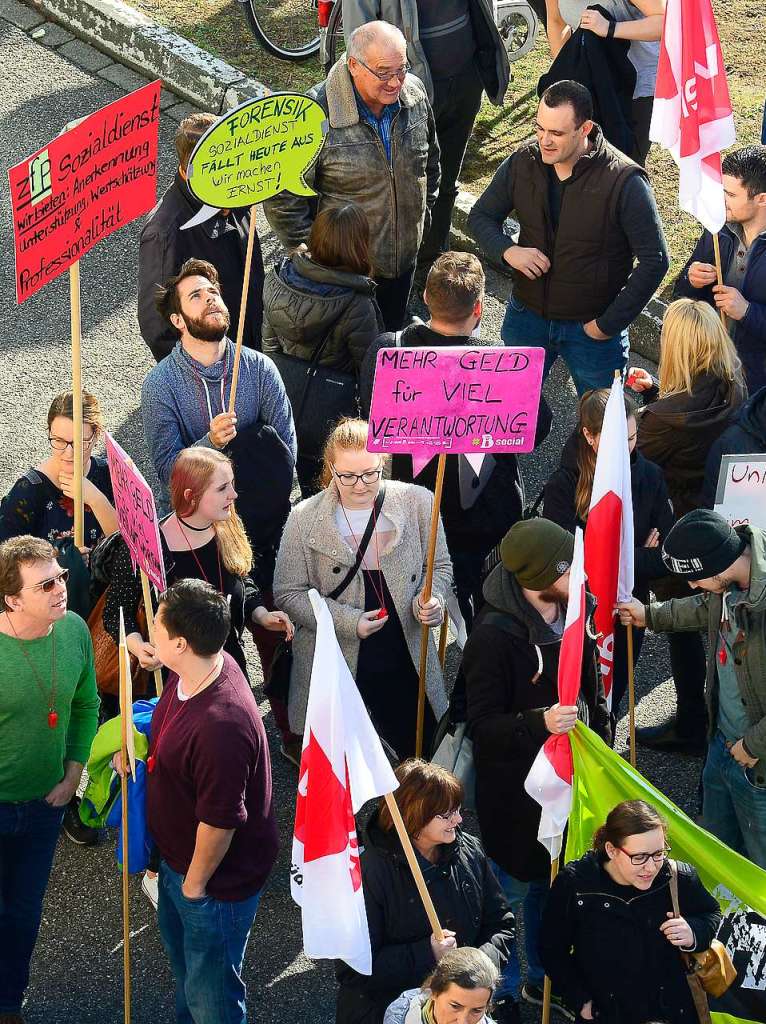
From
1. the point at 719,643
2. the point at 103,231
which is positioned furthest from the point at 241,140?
the point at 719,643

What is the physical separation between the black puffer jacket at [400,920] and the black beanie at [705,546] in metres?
1.16

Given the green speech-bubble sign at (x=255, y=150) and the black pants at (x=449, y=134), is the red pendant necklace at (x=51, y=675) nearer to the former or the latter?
the green speech-bubble sign at (x=255, y=150)

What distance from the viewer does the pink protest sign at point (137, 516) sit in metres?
4.76

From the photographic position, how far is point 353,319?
6.26m

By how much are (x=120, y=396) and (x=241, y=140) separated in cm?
252

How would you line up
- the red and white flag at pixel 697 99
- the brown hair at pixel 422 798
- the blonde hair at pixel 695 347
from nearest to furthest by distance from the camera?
the brown hair at pixel 422 798 → the blonde hair at pixel 695 347 → the red and white flag at pixel 697 99

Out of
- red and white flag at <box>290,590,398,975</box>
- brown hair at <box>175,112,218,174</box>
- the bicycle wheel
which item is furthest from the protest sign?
the bicycle wheel

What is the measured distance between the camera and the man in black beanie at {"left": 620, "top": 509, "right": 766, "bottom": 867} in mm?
4805

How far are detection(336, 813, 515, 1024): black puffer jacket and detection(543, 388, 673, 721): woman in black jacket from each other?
4.84 feet

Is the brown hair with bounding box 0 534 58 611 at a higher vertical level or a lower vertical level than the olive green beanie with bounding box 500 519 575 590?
lower

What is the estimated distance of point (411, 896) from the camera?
169 inches

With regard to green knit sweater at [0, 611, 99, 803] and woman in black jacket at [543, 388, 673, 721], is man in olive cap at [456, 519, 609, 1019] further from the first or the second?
green knit sweater at [0, 611, 99, 803]

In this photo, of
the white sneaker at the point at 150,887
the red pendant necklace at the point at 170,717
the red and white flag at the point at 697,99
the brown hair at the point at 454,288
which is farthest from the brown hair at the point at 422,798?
the red and white flag at the point at 697,99

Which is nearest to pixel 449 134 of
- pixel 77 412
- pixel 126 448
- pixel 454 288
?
pixel 126 448
